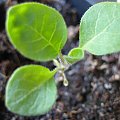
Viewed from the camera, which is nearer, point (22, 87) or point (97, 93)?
point (22, 87)

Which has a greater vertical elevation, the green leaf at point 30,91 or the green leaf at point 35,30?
the green leaf at point 35,30

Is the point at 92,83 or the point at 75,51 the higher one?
the point at 75,51

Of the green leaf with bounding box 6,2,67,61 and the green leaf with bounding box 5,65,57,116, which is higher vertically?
the green leaf with bounding box 6,2,67,61

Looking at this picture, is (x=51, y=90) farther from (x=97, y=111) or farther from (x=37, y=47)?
(x=97, y=111)

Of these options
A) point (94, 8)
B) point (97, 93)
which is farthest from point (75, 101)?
point (94, 8)
